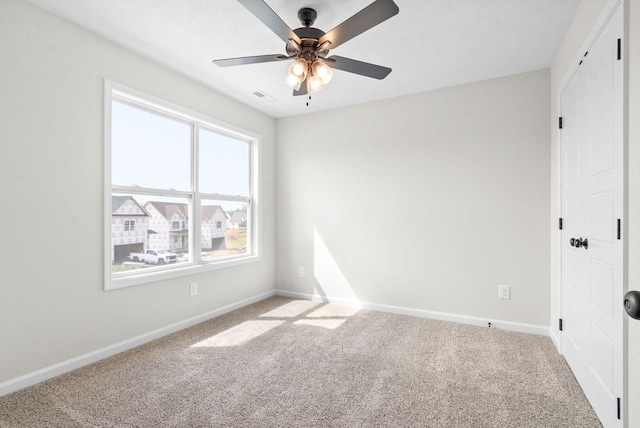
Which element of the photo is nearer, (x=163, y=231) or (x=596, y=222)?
(x=596, y=222)

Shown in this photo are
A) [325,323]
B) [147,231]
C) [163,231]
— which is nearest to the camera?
[147,231]

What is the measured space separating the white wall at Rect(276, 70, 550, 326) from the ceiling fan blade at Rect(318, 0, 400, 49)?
2.01 m

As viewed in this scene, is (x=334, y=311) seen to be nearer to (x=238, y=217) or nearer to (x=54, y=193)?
(x=238, y=217)

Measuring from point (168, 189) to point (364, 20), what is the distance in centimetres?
246

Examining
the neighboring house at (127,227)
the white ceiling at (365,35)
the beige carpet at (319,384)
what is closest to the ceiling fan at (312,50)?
the white ceiling at (365,35)

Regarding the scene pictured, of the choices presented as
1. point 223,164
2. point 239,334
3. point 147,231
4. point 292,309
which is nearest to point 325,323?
point 292,309

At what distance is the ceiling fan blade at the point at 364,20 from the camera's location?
160cm

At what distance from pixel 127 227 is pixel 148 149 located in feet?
2.54

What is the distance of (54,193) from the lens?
90.9 inches

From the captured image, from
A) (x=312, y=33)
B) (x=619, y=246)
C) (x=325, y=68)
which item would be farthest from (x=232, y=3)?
(x=619, y=246)

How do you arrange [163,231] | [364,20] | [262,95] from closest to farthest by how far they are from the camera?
[364,20]
[163,231]
[262,95]

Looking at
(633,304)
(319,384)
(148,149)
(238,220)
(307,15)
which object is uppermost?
(307,15)

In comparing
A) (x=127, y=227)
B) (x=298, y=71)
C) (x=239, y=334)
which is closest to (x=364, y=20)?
(x=298, y=71)

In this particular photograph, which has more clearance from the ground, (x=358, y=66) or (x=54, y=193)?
(x=358, y=66)
